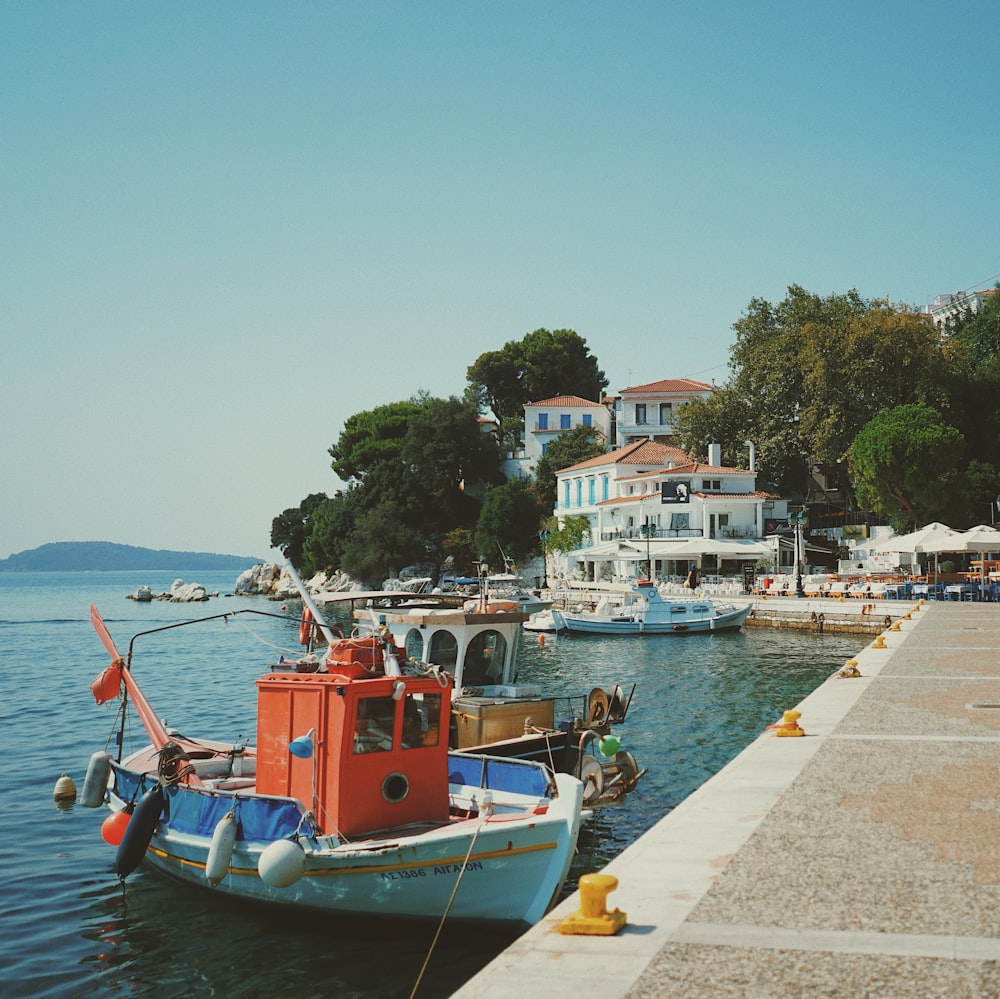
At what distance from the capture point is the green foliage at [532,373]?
97.8 meters

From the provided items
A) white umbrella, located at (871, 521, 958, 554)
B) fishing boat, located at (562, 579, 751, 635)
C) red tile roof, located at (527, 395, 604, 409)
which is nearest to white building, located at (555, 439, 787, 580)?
fishing boat, located at (562, 579, 751, 635)

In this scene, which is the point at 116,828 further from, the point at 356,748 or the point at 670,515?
the point at 670,515

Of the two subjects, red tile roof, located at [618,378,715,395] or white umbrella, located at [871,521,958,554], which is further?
red tile roof, located at [618,378,715,395]

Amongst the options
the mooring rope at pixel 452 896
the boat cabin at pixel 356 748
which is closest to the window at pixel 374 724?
the boat cabin at pixel 356 748

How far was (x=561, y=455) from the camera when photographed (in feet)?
274

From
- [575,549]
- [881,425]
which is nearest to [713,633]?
[881,425]

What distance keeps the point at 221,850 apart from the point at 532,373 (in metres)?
88.2

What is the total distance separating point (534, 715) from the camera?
54.5 feet

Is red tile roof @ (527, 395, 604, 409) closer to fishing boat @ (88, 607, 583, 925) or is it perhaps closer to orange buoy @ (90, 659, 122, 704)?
orange buoy @ (90, 659, 122, 704)

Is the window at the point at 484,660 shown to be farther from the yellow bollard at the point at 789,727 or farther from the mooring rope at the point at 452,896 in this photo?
the mooring rope at the point at 452,896

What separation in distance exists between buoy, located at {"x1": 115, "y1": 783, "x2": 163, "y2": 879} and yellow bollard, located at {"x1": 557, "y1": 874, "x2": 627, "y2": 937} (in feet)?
24.1

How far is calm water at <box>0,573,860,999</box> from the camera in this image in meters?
10.5

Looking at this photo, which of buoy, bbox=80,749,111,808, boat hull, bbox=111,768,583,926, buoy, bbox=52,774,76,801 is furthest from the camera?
buoy, bbox=52,774,76,801

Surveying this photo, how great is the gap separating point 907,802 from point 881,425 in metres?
51.8
